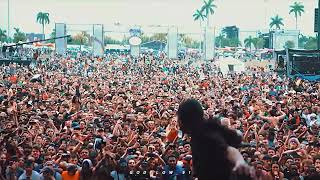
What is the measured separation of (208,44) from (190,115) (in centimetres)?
4570

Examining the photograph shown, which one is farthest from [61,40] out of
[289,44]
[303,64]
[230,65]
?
[289,44]

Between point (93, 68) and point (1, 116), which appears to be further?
point (93, 68)

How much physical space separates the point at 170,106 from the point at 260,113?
8.62 ft

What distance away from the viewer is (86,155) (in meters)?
8.61

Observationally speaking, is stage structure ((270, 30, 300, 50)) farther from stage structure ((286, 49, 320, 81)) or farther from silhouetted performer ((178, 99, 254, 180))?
silhouetted performer ((178, 99, 254, 180))

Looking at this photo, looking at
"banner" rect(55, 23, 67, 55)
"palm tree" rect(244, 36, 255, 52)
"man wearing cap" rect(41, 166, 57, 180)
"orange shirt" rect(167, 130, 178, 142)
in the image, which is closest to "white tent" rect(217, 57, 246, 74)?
"banner" rect(55, 23, 67, 55)

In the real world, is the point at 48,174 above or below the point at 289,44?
below

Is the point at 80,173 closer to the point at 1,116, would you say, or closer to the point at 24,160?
the point at 24,160

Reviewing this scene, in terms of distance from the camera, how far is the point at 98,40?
44031mm

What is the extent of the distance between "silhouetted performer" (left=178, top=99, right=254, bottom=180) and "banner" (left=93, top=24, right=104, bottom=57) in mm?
39973

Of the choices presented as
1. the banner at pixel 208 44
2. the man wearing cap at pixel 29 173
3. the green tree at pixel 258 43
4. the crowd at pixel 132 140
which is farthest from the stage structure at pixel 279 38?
the man wearing cap at pixel 29 173

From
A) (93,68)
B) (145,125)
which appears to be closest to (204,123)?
(145,125)

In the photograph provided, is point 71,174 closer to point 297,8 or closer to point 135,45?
point 135,45

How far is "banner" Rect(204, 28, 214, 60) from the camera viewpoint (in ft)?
159
